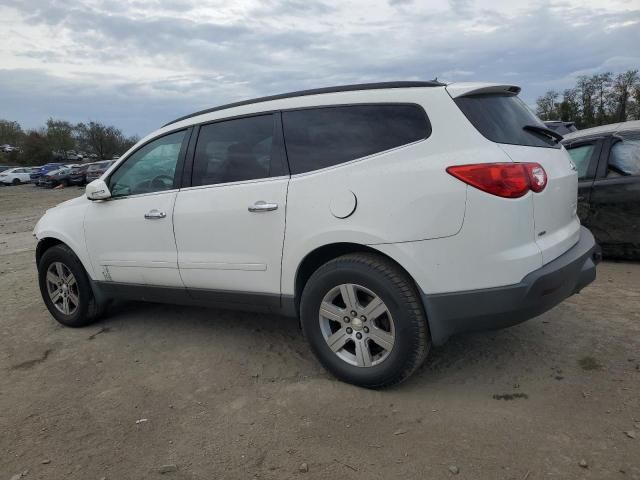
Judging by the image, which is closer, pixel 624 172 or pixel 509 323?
pixel 509 323

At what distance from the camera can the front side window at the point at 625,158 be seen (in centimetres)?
567

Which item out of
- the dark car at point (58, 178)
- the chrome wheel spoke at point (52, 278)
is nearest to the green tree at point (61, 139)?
the dark car at point (58, 178)

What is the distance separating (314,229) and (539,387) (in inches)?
64.1

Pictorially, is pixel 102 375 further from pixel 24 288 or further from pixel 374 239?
pixel 24 288

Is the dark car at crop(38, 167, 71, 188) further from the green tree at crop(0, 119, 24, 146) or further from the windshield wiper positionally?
the green tree at crop(0, 119, 24, 146)

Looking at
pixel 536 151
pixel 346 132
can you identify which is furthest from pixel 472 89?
pixel 346 132

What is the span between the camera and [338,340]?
333 cm

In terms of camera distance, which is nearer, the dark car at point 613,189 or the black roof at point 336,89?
the black roof at point 336,89

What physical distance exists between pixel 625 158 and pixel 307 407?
4.59 meters

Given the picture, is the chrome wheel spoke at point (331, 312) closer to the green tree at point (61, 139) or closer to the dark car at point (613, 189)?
the dark car at point (613, 189)

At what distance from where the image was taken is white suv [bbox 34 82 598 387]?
9.37 ft

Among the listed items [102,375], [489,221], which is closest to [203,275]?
[102,375]

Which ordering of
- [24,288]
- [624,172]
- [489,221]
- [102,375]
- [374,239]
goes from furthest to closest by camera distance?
[24,288]
[624,172]
[102,375]
[374,239]
[489,221]

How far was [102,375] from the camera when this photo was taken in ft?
12.7
